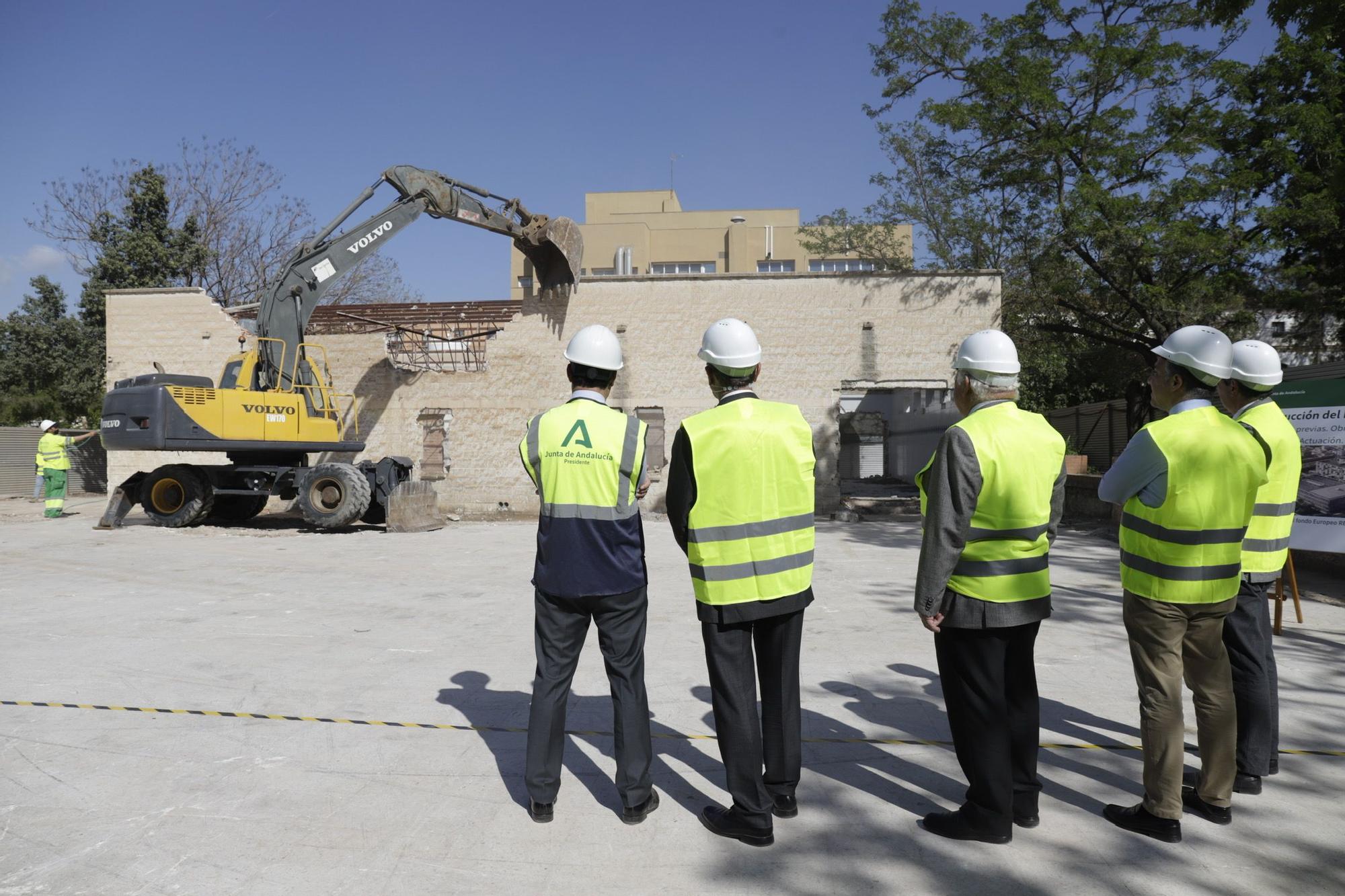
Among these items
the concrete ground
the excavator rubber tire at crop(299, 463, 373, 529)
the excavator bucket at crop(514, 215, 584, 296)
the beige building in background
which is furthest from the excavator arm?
the beige building in background

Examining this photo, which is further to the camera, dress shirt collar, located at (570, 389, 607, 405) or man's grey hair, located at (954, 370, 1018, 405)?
dress shirt collar, located at (570, 389, 607, 405)

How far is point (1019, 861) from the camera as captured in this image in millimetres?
2920

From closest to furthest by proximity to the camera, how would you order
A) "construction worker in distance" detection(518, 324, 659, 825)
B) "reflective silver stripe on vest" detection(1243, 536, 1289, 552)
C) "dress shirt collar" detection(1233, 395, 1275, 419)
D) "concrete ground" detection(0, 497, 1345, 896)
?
1. "concrete ground" detection(0, 497, 1345, 896)
2. "construction worker in distance" detection(518, 324, 659, 825)
3. "reflective silver stripe on vest" detection(1243, 536, 1289, 552)
4. "dress shirt collar" detection(1233, 395, 1275, 419)

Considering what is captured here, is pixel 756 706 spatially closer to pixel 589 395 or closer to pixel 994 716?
pixel 994 716

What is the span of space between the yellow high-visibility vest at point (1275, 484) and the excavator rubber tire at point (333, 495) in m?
12.1

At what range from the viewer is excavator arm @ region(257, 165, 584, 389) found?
14070 millimetres

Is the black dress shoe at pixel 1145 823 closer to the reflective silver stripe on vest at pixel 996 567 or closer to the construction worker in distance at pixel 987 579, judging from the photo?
the construction worker in distance at pixel 987 579

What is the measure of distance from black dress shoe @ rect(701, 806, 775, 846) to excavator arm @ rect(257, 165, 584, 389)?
42.2 feet

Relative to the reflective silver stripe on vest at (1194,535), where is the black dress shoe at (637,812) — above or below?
below

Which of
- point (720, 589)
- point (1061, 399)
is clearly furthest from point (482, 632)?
point (1061, 399)

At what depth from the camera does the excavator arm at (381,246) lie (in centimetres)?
1407

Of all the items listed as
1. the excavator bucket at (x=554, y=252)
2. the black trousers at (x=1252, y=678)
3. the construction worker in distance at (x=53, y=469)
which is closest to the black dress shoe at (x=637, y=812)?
the black trousers at (x=1252, y=678)

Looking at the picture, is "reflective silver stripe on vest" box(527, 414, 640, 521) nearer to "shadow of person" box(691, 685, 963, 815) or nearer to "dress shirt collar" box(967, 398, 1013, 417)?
"dress shirt collar" box(967, 398, 1013, 417)

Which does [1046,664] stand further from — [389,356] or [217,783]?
[389,356]
